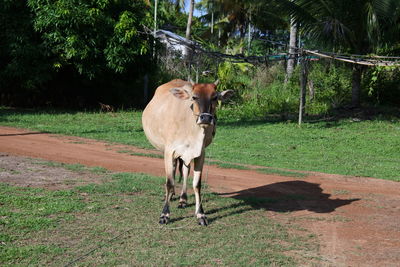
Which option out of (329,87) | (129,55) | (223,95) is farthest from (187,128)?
(329,87)

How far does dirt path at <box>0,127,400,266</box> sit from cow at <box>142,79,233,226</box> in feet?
4.44

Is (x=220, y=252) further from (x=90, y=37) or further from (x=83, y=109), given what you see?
(x=83, y=109)

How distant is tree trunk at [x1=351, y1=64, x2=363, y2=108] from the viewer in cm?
1864

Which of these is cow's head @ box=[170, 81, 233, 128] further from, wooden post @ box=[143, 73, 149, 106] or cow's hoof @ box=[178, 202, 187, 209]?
wooden post @ box=[143, 73, 149, 106]

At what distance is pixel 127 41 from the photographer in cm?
1873

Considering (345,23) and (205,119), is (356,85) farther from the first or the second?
(205,119)

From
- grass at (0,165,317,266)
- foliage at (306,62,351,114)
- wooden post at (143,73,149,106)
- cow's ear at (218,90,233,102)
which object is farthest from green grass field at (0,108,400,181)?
cow's ear at (218,90,233,102)

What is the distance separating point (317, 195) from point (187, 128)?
3091 mm

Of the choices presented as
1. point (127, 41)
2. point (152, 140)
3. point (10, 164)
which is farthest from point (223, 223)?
point (127, 41)

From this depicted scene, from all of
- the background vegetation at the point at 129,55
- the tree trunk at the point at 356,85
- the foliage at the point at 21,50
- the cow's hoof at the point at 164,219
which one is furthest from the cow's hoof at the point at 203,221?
the tree trunk at the point at 356,85

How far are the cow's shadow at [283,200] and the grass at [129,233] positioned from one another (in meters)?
0.05

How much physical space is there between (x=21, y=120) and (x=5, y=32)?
403 centimetres

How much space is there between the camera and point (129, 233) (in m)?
5.87

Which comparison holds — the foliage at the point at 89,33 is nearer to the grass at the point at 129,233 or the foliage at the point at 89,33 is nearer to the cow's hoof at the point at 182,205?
the grass at the point at 129,233
